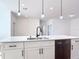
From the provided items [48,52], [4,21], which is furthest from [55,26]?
[4,21]

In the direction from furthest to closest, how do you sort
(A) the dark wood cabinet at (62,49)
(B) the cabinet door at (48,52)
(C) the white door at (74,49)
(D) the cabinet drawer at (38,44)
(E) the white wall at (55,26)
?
(E) the white wall at (55,26), (A) the dark wood cabinet at (62,49), (C) the white door at (74,49), (B) the cabinet door at (48,52), (D) the cabinet drawer at (38,44)

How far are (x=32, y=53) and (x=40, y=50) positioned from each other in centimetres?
22

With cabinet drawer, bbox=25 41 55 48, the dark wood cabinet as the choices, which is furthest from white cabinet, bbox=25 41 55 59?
the dark wood cabinet

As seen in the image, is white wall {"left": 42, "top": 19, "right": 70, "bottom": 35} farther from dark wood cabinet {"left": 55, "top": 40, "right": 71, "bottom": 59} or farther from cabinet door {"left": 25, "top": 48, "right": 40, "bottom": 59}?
cabinet door {"left": 25, "top": 48, "right": 40, "bottom": 59}

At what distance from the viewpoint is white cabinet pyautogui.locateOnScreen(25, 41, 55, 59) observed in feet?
7.96

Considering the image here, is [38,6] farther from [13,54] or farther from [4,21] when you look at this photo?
[13,54]

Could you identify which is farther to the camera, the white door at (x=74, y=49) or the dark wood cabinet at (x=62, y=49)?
the dark wood cabinet at (x=62, y=49)

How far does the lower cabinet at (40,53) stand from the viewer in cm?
243

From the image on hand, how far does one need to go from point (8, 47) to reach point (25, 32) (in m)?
1.78

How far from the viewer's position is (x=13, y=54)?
231cm

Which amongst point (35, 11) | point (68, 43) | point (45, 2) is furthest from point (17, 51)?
point (45, 2)

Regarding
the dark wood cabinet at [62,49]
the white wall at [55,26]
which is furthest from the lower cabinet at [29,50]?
the white wall at [55,26]

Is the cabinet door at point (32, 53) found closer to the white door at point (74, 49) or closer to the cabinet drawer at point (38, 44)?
the cabinet drawer at point (38, 44)

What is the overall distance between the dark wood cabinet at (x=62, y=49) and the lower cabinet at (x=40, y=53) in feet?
1.53
